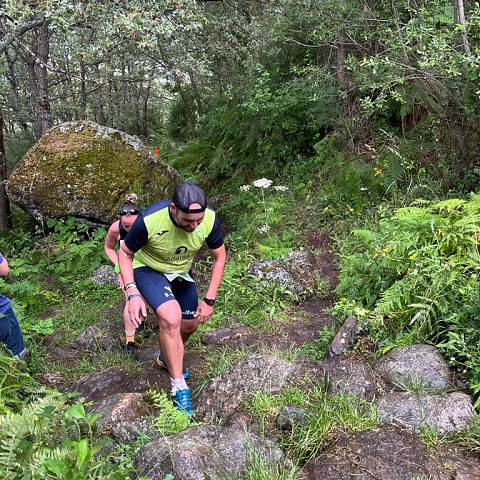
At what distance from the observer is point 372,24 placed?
23.1ft

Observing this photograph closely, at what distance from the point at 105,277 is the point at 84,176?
2188mm

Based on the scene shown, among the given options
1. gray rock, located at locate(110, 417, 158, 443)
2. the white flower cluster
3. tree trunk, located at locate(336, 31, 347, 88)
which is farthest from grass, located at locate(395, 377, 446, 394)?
tree trunk, located at locate(336, 31, 347, 88)


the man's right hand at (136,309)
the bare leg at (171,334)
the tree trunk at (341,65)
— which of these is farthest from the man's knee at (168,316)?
the tree trunk at (341,65)

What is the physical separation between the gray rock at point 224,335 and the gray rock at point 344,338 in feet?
3.67

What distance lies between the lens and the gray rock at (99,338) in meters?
5.83

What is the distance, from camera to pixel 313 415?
11.5ft

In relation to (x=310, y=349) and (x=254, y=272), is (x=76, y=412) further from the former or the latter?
(x=254, y=272)

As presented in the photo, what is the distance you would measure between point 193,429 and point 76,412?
2.56ft

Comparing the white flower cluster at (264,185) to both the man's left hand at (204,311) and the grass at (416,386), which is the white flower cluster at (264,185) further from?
the grass at (416,386)

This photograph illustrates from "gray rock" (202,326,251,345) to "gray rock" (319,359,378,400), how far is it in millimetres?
1346

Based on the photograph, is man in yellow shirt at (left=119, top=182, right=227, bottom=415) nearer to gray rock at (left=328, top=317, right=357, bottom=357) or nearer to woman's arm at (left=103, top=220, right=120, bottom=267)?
gray rock at (left=328, top=317, right=357, bottom=357)

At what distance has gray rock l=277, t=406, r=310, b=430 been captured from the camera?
3516mm

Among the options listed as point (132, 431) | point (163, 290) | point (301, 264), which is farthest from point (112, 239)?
point (132, 431)

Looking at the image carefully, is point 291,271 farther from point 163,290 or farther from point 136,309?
point 136,309
